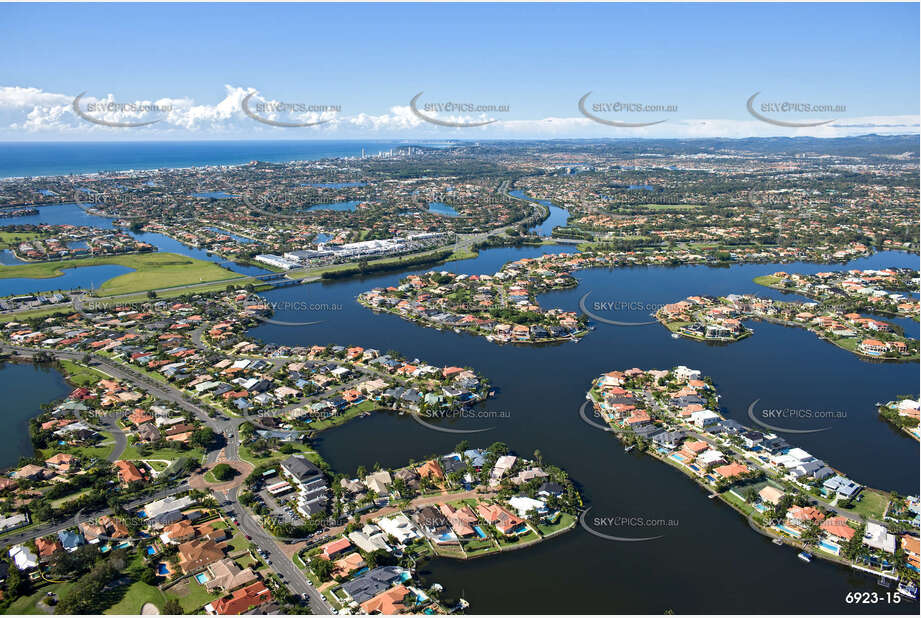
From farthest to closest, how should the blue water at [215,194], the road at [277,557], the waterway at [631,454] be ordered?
the blue water at [215,194]
the waterway at [631,454]
the road at [277,557]

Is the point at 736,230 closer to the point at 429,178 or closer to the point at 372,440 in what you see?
the point at 372,440

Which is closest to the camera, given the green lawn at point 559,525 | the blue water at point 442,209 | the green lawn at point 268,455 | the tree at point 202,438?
the green lawn at point 559,525

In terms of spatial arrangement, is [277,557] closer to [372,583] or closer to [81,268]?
[372,583]

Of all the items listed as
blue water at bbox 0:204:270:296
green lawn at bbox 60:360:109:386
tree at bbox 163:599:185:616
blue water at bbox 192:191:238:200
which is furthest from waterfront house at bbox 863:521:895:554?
blue water at bbox 192:191:238:200

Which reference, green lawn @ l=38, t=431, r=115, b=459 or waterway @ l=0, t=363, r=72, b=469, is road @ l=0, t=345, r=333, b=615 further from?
green lawn @ l=38, t=431, r=115, b=459

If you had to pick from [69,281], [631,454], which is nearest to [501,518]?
[631,454]

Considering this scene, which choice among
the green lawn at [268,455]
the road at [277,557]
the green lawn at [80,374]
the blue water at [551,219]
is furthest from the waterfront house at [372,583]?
the blue water at [551,219]

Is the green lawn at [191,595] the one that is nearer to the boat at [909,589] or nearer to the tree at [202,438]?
the tree at [202,438]
